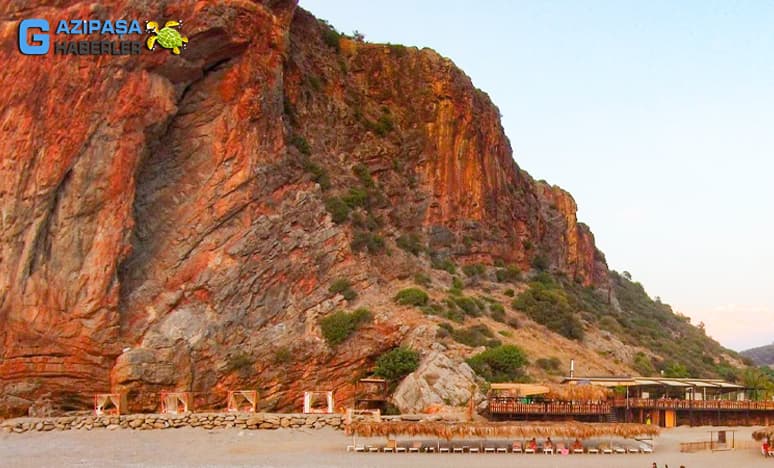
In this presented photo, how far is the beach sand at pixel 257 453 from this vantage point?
29.2 m

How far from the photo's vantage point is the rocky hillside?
41.2 m

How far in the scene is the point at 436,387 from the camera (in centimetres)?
4059

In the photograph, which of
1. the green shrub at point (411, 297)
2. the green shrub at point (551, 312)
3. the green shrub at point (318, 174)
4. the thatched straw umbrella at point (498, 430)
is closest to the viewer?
the thatched straw umbrella at point (498, 430)

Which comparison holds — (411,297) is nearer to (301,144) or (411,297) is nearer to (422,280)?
(422,280)

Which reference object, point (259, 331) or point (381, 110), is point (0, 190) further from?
point (381, 110)

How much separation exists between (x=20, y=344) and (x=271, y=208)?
580 inches

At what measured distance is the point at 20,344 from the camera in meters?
40.3

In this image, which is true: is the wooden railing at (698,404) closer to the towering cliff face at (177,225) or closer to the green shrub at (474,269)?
the towering cliff face at (177,225)

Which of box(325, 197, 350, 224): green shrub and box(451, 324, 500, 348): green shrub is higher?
box(325, 197, 350, 224): green shrub

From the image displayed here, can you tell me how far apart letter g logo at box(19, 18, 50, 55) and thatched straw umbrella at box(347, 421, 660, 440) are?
77.8 feet

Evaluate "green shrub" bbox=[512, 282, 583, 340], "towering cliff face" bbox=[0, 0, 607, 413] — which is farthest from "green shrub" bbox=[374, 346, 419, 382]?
"green shrub" bbox=[512, 282, 583, 340]

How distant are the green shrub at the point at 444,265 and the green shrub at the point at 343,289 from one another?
12740mm

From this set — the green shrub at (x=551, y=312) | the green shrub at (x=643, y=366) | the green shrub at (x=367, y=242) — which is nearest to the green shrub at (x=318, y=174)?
the green shrub at (x=367, y=242)

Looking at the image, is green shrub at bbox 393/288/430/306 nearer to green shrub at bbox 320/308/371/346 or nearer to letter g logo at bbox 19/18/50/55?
green shrub at bbox 320/308/371/346
